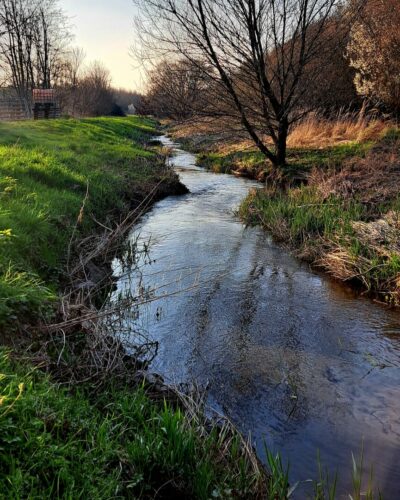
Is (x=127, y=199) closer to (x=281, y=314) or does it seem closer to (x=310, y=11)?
(x=281, y=314)

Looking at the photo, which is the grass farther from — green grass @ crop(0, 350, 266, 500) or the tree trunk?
green grass @ crop(0, 350, 266, 500)

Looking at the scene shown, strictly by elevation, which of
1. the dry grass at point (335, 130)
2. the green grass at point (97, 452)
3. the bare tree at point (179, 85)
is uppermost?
the bare tree at point (179, 85)

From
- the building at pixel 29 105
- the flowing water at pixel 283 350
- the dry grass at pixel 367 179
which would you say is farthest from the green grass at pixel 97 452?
the building at pixel 29 105

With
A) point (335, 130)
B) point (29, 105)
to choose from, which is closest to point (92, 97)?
point (29, 105)

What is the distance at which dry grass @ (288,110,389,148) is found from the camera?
574 inches

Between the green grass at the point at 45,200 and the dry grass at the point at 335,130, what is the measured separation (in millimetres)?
5813

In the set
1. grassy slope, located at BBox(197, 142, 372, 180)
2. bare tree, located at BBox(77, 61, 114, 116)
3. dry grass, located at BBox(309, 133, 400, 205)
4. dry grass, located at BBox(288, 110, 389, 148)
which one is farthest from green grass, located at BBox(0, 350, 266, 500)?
bare tree, located at BBox(77, 61, 114, 116)

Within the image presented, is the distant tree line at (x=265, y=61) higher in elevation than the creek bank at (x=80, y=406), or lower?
higher

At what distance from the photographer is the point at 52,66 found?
35.1m

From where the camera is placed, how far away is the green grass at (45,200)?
14.2 ft

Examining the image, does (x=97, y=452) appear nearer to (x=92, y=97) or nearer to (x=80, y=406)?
(x=80, y=406)

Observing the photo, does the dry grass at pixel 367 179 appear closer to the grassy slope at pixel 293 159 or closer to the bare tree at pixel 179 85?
the grassy slope at pixel 293 159

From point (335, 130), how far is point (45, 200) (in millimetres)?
12244

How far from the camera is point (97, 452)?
255cm
